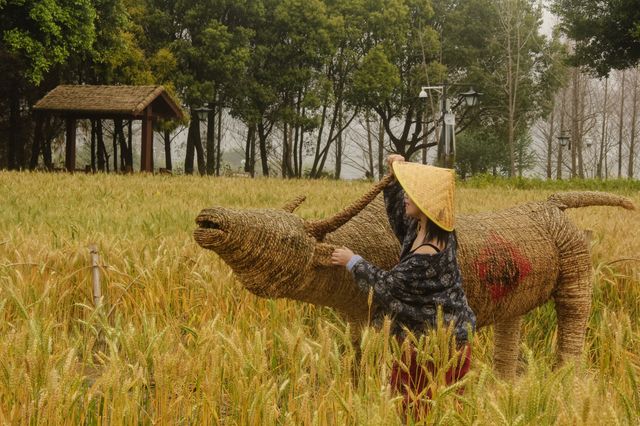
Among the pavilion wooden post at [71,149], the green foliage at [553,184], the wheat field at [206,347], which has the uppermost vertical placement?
the pavilion wooden post at [71,149]

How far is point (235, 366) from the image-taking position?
7.61ft

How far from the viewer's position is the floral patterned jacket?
9.34 ft

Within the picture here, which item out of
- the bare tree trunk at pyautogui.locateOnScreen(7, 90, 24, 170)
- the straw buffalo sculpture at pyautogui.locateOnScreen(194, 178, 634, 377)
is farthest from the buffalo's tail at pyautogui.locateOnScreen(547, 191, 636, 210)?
the bare tree trunk at pyautogui.locateOnScreen(7, 90, 24, 170)

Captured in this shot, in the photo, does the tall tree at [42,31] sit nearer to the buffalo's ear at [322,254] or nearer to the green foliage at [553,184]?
the green foliage at [553,184]

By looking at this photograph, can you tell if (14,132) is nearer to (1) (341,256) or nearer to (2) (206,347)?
(1) (341,256)

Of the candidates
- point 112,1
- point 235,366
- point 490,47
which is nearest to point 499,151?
point 490,47

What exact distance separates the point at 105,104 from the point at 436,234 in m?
23.2

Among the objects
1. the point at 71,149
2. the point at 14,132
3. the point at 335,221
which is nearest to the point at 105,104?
the point at 71,149

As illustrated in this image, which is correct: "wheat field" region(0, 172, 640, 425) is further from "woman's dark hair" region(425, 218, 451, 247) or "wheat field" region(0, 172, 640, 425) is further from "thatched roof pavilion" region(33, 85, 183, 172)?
"thatched roof pavilion" region(33, 85, 183, 172)

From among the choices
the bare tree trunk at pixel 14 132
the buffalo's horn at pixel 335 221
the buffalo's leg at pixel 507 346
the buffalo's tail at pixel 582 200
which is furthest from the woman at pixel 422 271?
the bare tree trunk at pixel 14 132

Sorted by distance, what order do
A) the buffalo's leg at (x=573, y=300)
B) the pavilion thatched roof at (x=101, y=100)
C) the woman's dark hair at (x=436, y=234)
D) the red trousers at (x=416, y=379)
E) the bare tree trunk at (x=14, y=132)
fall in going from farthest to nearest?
the bare tree trunk at (x=14, y=132)
the pavilion thatched roof at (x=101, y=100)
the buffalo's leg at (x=573, y=300)
the woman's dark hair at (x=436, y=234)
the red trousers at (x=416, y=379)

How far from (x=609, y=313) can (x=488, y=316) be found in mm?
1968

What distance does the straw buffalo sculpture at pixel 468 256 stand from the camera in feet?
8.63

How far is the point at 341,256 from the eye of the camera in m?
2.83
